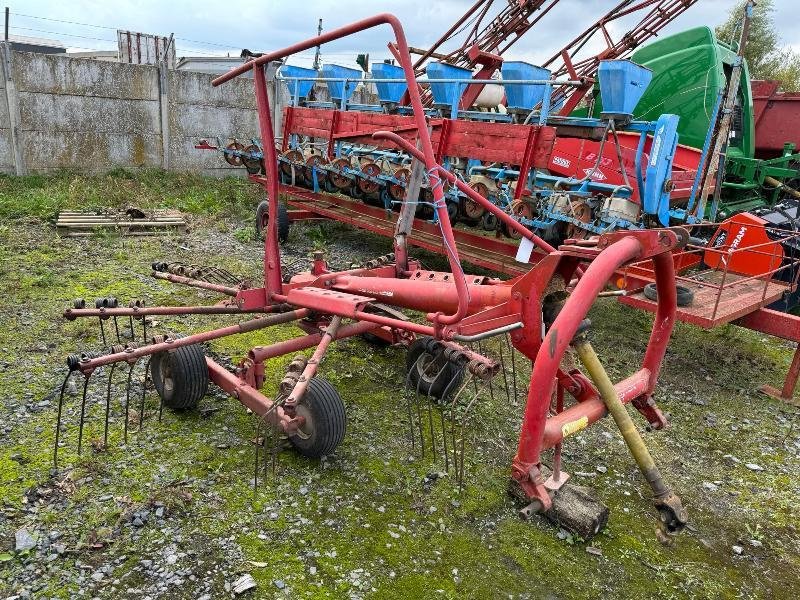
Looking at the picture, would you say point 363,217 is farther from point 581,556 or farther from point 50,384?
point 581,556

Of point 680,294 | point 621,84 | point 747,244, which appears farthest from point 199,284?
point 747,244

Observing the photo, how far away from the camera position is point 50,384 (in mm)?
4379

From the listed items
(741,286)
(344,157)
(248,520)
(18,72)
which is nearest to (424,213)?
(344,157)

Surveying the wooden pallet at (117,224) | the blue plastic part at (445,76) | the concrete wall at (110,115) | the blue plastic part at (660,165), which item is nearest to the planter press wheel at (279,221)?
the wooden pallet at (117,224)

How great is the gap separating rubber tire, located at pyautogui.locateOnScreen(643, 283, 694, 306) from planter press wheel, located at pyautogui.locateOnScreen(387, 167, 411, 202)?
3.43 meters

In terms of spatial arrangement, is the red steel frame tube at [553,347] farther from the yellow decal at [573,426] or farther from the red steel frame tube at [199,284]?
the red steel frame tube at [199,284]

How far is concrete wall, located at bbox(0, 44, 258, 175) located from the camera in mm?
10484

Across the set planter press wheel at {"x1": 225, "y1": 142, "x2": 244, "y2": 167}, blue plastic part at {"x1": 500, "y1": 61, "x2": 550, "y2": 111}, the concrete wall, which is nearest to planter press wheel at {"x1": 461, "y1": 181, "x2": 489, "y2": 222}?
blue plastic part at {"x1": 500, "y1": 61, "x2": 550, "y2": 111}

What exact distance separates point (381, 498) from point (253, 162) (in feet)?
24.9

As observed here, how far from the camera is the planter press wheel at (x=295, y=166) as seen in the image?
898 cm

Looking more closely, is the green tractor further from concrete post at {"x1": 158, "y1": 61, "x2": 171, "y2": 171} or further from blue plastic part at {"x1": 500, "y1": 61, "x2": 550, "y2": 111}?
concrete post at {"x1": 158, "y1": 61, "x2": 171, "y2": 171}

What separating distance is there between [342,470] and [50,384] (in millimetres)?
2366

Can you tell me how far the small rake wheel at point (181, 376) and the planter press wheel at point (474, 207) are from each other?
3906mm

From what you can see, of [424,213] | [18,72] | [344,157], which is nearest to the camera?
[424,213]
